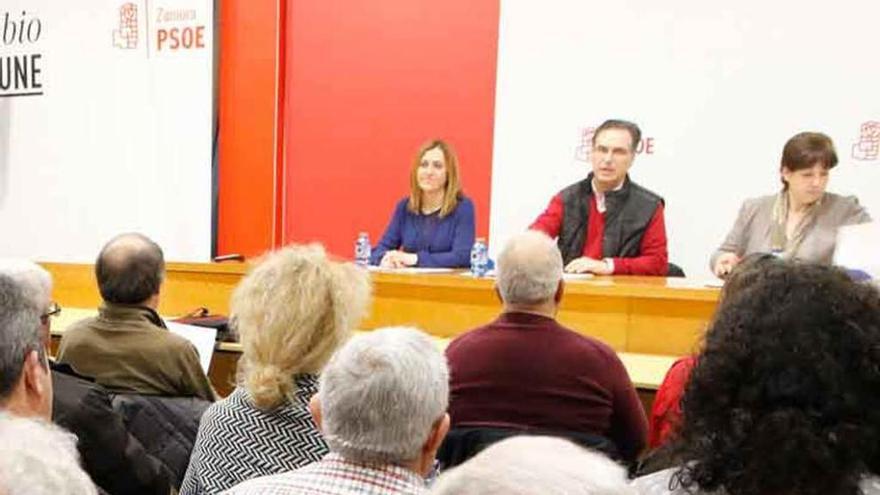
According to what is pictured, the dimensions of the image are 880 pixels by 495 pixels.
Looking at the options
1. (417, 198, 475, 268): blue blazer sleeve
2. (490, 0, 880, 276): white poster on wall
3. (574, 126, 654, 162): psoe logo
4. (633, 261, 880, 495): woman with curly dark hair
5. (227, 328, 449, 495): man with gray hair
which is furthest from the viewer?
(574, 126, 654, 162): psoe logo

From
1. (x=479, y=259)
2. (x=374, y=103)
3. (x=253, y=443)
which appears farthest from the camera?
(x=374, y=103)

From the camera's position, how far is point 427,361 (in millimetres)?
1541

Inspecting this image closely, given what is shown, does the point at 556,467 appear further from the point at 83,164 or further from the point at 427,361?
the point at 83,164

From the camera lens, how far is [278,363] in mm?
1977

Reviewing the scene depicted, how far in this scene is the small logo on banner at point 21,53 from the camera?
6.88m

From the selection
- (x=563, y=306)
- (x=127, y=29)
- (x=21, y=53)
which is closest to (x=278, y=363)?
(x=563, y=306)

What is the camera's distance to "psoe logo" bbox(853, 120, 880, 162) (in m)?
4.74

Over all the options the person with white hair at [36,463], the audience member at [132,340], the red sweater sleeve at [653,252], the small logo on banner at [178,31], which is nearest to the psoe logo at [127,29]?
the small logo on banner at [178,31]

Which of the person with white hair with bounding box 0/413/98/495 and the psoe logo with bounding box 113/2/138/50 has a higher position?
the psoe logo with bounding box 113/2/138/50

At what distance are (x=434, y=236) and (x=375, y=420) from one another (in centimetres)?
329

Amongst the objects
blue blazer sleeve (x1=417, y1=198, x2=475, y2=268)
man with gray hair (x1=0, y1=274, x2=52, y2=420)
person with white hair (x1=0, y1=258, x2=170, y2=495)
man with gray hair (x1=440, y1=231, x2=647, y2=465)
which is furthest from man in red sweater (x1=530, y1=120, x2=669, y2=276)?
man with gray hair (x1=0, y1=274, x2=52, y2=420)

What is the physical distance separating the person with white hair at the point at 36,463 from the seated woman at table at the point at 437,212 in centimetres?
359

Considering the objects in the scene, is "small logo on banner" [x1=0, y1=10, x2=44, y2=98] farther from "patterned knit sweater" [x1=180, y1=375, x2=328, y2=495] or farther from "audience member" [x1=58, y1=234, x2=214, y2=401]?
"patterned knit sweater" [x1=180, y1=375, x2=328, y2=495]

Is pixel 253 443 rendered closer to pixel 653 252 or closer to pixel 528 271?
pixel 528 271
